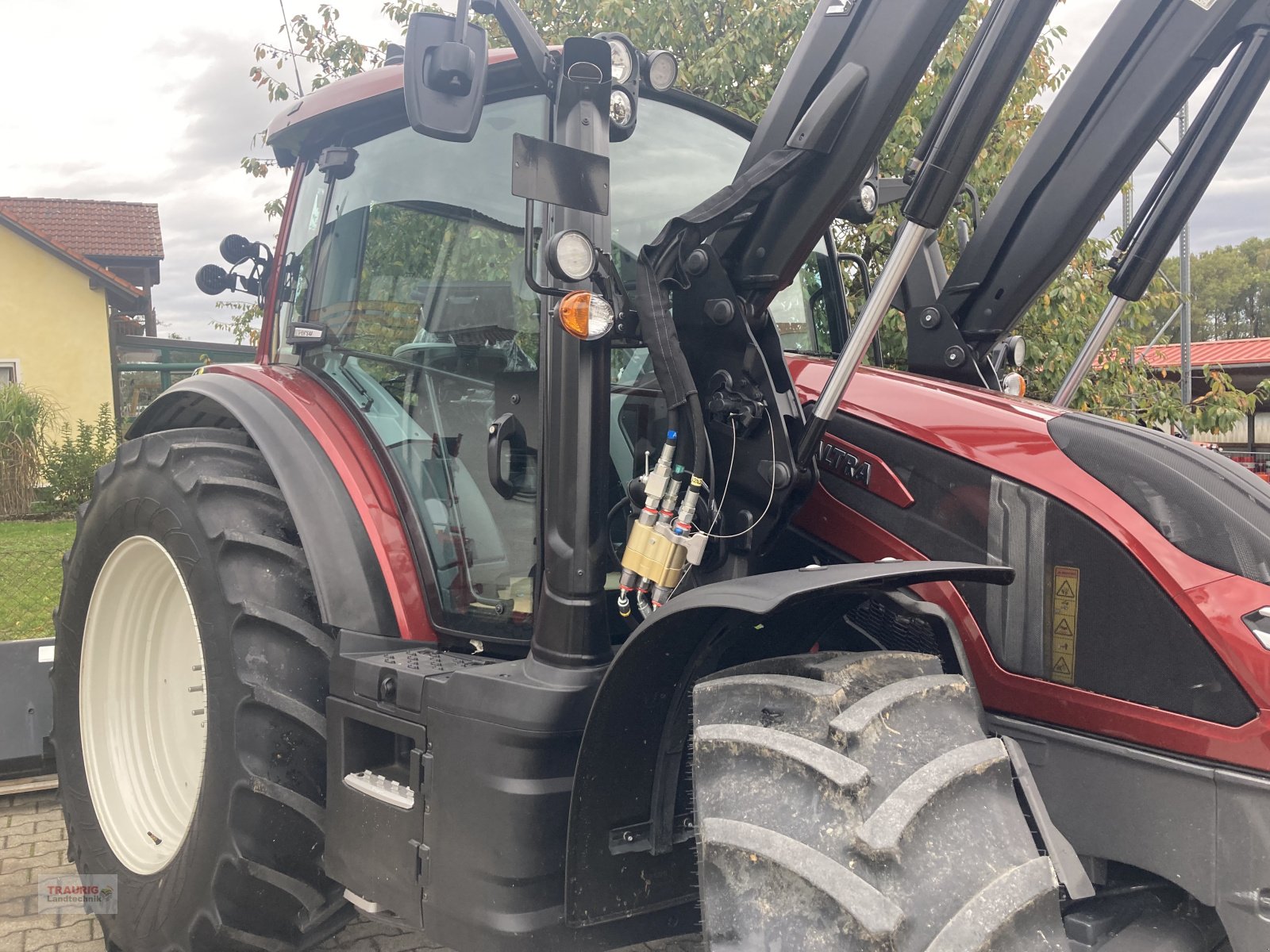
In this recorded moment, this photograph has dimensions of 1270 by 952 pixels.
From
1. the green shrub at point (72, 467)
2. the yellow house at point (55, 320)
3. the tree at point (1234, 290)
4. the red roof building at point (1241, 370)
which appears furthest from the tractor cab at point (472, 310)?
the tree at point (1234, 290)

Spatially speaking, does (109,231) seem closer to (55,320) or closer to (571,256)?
→ (55,320)

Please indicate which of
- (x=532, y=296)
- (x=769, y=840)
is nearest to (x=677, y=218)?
(x=532, y=296)

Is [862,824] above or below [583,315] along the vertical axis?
below

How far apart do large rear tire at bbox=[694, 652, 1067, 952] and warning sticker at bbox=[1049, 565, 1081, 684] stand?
11.0 inches

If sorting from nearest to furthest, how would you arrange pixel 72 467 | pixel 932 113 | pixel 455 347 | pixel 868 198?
pixel 455 347 < pixel 868 198 < pixel 932 113 < pixel 72 467

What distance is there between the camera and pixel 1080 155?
8.44 feet

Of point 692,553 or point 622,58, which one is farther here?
point 622,58

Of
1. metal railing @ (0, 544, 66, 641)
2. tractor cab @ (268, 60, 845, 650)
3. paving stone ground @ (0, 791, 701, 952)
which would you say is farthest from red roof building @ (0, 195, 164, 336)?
tractor cab @ (268, 60, 845, 650)

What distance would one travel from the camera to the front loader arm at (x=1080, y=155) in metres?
2.38

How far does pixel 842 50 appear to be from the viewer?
2172 millimetres

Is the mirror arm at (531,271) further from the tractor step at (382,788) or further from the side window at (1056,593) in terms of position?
the tractor step at (382,788)

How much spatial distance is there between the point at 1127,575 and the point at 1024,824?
50cm

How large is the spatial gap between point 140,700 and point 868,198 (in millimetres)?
2587

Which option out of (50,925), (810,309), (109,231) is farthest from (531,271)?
(109,231)
